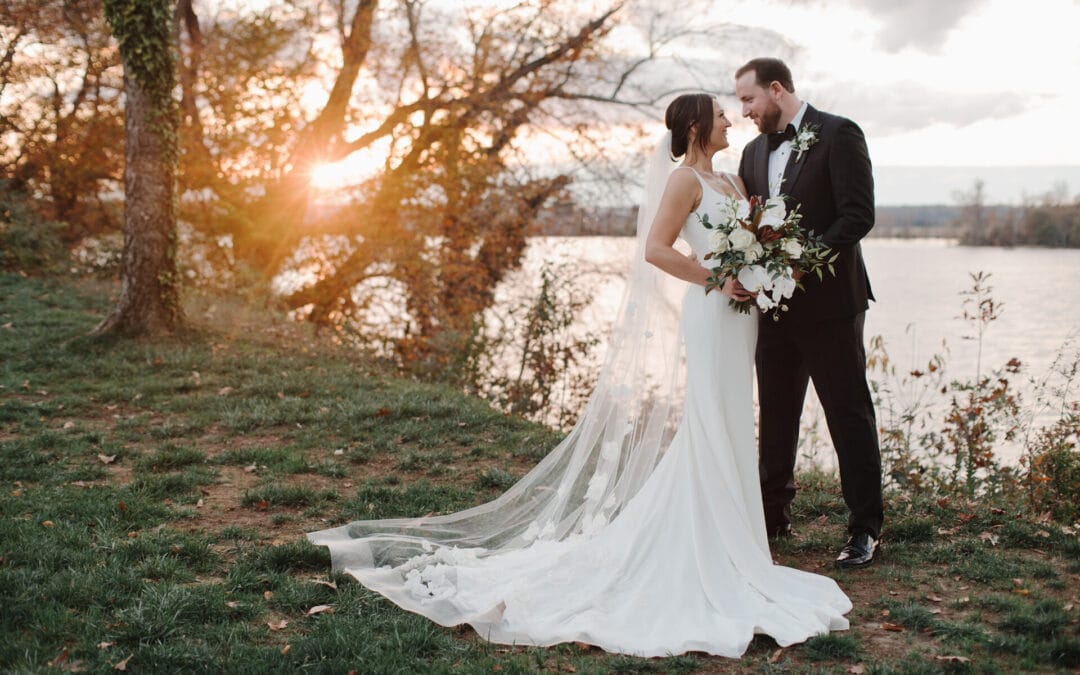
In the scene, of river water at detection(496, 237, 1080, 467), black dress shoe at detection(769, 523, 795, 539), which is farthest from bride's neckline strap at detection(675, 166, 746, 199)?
river water at detection(496, 237, 1080, 467)

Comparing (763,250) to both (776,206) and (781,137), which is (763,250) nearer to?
(776,206)

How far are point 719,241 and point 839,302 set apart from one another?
0.86m

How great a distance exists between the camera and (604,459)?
4.41m

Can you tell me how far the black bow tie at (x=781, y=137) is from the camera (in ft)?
14.6

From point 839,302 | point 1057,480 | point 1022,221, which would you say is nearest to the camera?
point 839,302

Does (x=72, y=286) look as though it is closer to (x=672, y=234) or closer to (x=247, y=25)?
(x=247, y=25)

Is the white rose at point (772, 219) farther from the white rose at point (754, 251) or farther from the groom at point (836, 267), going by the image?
the groom at point (836, 267)

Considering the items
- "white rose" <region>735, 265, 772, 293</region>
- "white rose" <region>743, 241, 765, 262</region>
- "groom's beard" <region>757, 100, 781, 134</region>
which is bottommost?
"white rose" <region>735, 265, 772, 293</region>

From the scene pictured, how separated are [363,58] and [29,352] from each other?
896cm

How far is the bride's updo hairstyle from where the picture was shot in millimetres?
4121

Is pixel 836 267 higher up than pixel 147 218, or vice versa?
pixel 147 218

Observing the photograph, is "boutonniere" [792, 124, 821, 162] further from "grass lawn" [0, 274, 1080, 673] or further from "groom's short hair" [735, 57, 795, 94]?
"grass lawn" [0, 274, 1080, 673]

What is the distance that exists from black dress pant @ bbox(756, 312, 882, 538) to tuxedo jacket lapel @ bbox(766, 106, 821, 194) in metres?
0.75

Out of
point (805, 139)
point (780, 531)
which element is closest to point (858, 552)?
point (780, 531)
